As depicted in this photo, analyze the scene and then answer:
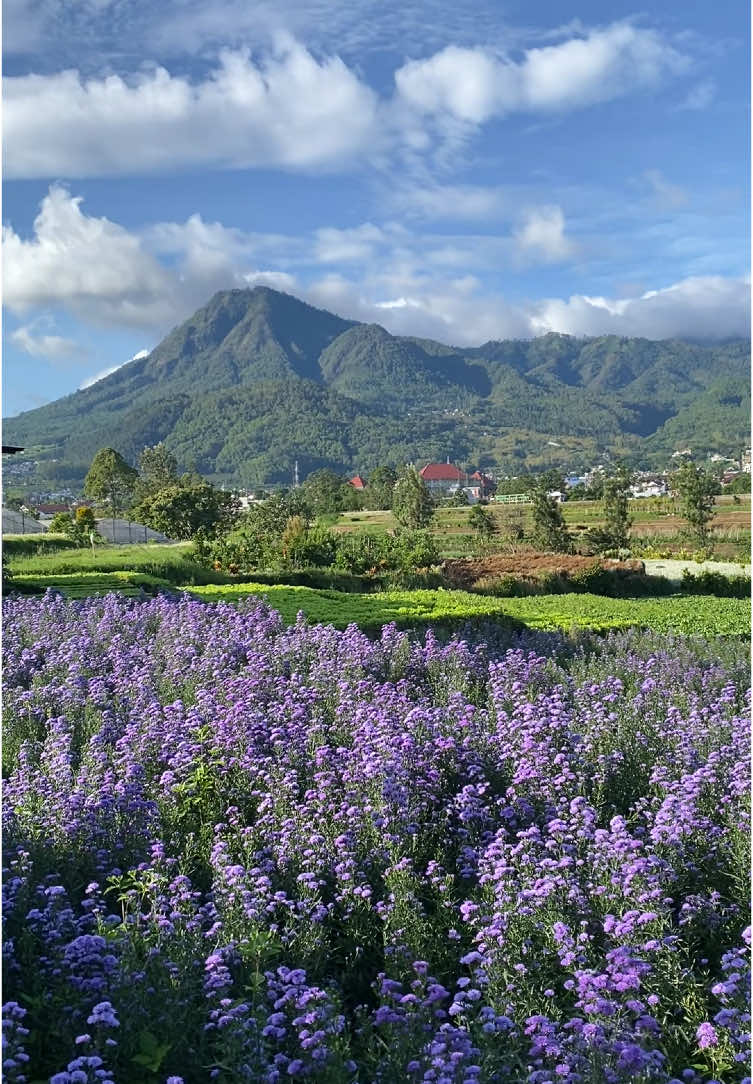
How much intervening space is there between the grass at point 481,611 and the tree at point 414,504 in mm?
21336

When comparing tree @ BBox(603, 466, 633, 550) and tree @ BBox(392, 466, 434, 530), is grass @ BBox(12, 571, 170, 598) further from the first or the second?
tree @ BBox(392, 466, 434, 530)

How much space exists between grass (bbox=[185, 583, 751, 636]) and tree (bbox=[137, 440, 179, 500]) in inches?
1494

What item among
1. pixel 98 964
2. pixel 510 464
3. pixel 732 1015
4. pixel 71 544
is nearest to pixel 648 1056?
pixel 732 1015

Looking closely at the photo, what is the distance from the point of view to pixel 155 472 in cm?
Answer: 5238

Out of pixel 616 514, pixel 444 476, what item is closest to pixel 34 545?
pixel 616 514

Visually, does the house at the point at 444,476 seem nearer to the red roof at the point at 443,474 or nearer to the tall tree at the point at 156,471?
the red roof at the point at 443,474

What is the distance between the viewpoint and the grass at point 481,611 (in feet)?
33.8

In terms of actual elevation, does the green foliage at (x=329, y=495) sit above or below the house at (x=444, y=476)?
below

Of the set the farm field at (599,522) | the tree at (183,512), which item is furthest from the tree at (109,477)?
the farm field at (599,522)

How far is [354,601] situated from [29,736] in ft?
21.7

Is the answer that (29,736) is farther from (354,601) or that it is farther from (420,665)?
(354,601)

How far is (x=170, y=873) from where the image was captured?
11.9 ft

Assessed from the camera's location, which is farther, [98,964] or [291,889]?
[291,889]

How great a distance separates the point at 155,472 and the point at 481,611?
4396 cm
